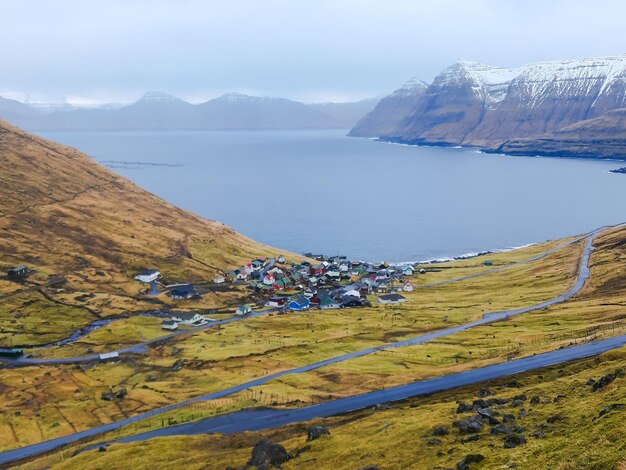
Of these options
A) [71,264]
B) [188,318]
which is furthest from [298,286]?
[71,264]

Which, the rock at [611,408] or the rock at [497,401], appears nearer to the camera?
the rock at [611,408]

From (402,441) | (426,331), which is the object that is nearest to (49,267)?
(426,331)

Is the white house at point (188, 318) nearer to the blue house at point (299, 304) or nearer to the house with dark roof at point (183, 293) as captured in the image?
the house with dark roof at point (183, 293)

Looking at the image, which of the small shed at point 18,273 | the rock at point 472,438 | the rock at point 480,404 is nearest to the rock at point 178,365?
the rock at point 480,404

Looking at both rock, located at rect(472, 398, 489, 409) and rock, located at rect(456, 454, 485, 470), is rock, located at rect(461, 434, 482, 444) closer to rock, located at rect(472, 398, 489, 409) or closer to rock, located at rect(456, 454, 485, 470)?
rock, located at rect(456, 454, 485, 470)

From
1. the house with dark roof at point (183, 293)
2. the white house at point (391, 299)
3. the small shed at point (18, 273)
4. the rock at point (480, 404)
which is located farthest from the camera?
the white house at point (391, 299)

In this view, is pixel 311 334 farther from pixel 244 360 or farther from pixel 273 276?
pixel 273 276
